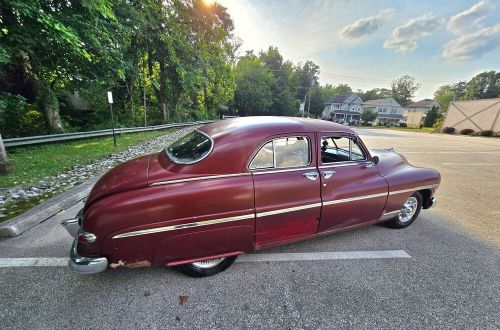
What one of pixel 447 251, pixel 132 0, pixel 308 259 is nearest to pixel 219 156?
pixel 308 259

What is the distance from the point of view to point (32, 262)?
242 cm

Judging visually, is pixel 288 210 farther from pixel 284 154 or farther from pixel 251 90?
pixel 251 90

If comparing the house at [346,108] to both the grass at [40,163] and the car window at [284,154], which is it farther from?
the car window at [284,154]

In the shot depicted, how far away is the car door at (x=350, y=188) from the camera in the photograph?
8.41ft

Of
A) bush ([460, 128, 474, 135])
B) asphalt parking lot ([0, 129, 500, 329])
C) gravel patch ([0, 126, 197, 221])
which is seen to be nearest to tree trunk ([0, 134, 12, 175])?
gravel patch ([0, 126, 197, 221])

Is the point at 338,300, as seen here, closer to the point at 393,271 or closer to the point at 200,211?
the point at 393,271

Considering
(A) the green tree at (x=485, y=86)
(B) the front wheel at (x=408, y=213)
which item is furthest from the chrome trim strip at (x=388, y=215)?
(A) the green tree at (x=485, y=86)

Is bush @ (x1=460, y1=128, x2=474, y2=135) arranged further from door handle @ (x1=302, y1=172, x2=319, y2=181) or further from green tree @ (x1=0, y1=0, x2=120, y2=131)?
green tree @ (x1=0, y1=0, x2=120, y2=131)

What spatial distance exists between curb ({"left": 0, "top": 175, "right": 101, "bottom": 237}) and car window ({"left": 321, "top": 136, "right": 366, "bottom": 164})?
13.4ft

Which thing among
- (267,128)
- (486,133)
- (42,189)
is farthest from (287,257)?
(486,133)

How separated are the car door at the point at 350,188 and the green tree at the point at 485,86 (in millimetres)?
91205

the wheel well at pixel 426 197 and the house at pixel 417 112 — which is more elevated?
the house at pixel 417 112

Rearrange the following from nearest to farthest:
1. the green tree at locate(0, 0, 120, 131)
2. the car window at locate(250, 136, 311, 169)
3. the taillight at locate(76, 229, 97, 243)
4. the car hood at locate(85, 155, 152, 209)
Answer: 1. the taillight at locate(76, 229, 97, 243)
2. the car hood at locate(85, 155, 152, 209)
3. the car window at locate(250, 136, 311, 169)
4. the green tree at locate(0, 0, 120, 131)

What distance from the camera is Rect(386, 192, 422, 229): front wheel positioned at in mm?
3378
